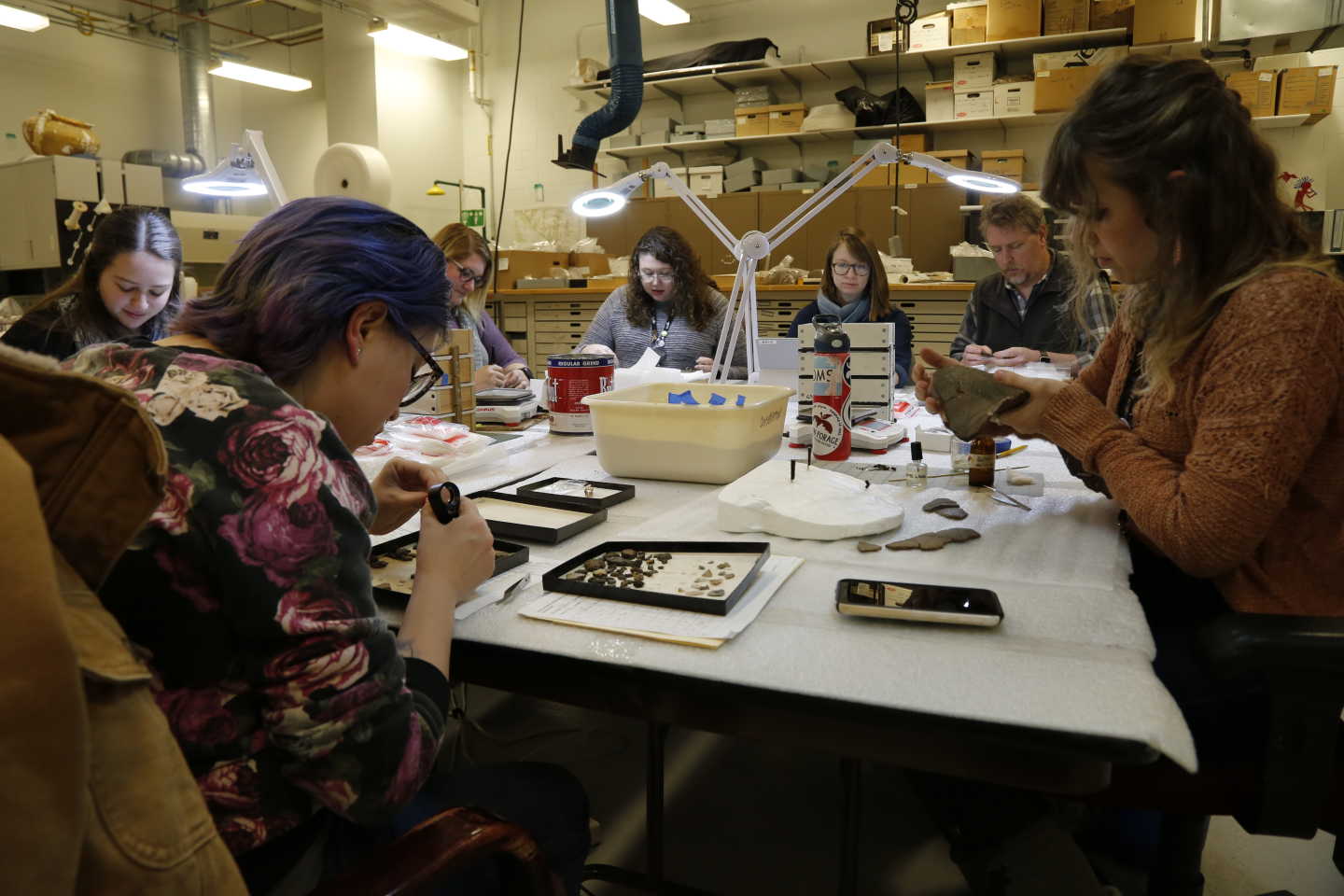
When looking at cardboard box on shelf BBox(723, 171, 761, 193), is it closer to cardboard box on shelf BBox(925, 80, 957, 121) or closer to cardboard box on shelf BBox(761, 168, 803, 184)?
cardboard box on shelf BBox(761, 168, 803, 184)

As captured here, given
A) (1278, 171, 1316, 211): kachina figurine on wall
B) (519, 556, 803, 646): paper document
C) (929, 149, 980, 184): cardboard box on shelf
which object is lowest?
(519, 556, 803, 646): paper document

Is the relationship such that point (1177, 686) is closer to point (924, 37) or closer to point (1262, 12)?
point (1262, 12)

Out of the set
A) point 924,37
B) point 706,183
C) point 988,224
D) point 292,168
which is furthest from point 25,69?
point 988,224

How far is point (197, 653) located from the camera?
0.67m

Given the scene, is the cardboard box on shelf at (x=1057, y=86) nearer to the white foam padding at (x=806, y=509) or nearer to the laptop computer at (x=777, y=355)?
the laptop computer at (x=777, y=355)

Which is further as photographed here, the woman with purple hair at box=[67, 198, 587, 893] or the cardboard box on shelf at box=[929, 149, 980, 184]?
the cardboard box on shelf at box=[929, 149, 980, 184]

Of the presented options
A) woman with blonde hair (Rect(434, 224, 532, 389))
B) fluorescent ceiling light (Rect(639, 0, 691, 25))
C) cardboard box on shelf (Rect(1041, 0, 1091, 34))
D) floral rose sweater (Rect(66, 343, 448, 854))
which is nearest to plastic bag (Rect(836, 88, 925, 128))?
cardboard box on shelf (Rect(1041, 0, 1091, 34))

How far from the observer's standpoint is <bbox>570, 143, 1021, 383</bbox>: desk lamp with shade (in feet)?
6.27

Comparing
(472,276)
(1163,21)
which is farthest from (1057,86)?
(472,276)

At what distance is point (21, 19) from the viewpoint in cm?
564

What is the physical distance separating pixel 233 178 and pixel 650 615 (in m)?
1.72

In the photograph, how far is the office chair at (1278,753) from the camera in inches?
33.5

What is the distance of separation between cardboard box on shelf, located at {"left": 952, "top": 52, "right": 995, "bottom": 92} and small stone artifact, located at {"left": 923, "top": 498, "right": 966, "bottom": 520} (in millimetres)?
4713

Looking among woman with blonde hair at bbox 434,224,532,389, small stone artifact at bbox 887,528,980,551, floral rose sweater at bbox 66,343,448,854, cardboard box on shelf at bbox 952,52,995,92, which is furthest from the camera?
cardboard box on shelf at bbox 952,52,995,92
